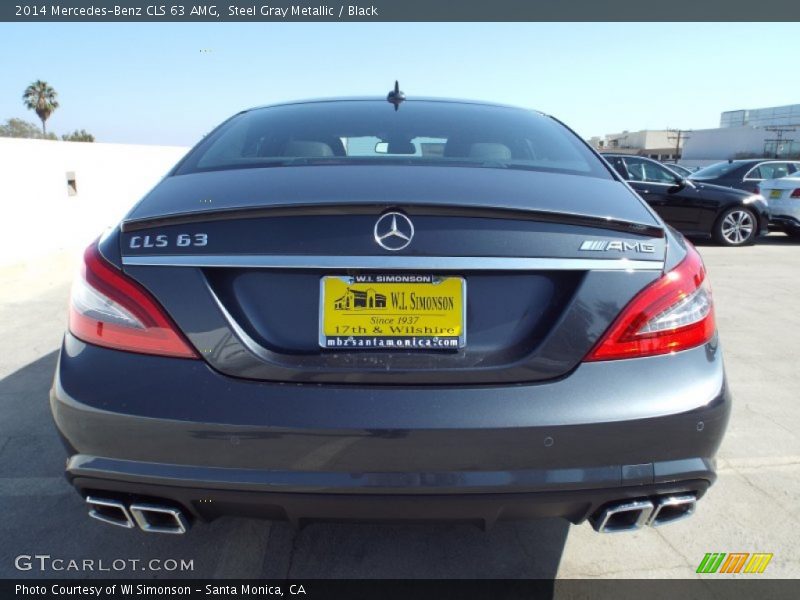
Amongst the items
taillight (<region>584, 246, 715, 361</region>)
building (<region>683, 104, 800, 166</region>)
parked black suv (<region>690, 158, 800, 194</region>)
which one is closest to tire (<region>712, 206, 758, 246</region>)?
parked black suv (<region>690, 158, 800, 194</region>)

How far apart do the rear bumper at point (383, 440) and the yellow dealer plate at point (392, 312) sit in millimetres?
124

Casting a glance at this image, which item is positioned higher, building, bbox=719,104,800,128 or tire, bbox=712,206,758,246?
building, bbox=719,104,800,128

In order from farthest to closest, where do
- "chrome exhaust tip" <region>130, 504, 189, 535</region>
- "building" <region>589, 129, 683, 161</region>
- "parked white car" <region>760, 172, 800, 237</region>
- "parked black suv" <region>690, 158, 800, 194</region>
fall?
"building" <region>589, 129, 683, 161</region> < "parked black suv" <region>690, 158, 800, 194</region> < "parked white car" <region>760, 172, 800, 237</region> < "chrome exhaust tip" <region>130, 504, 189, 535</region>

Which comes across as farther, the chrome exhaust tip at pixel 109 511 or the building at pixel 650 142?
the building at pixel 650 142

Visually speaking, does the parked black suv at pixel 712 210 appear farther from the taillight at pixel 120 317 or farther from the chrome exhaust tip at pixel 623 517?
the taillight at pixel 120 317

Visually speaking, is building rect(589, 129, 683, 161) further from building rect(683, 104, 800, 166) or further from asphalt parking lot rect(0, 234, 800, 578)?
asphalt parking lot rect(0, 234, 800, 578)

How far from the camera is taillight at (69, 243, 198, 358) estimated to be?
1561 mm

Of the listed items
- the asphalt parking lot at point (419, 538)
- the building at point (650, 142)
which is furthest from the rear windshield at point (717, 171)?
the building at point (650, 142)

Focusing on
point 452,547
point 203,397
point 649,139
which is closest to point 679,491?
point 452,547

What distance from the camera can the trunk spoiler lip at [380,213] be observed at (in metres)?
1.57

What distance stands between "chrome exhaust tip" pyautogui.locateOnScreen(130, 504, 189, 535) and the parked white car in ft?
40.1

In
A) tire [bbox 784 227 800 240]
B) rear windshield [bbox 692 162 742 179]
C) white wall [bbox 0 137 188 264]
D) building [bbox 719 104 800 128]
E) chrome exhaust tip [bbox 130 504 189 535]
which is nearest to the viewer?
chrome exhaust tip [bbox 130 504 189 535]

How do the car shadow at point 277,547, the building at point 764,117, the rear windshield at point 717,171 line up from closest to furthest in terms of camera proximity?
the car shadow at point 277,547, the rear windshield at point 717,171, the building at point 764,117

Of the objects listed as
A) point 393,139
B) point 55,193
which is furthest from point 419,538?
point 55,193
